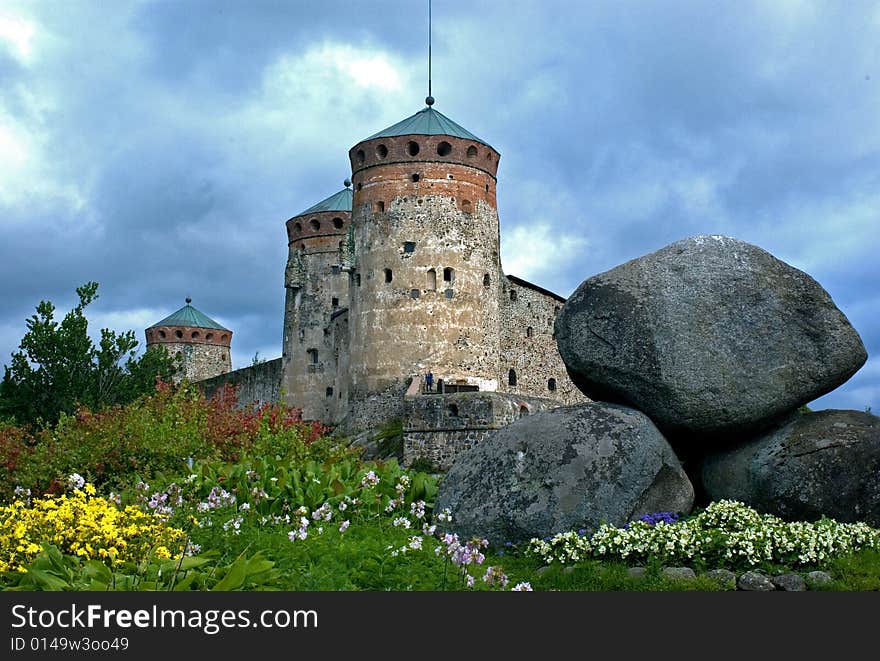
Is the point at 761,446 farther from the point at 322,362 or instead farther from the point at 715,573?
the point at 322,362

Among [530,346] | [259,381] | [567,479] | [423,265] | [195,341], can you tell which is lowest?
[567,479]

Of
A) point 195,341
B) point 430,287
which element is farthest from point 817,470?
point 195,341

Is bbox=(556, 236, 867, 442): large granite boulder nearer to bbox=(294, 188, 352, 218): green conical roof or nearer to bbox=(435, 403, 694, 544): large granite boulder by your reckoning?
bbox=(435, 403, 694, 544): large granite boulder

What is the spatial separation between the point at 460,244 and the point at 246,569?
2914 centimetres

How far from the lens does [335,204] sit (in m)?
46.8

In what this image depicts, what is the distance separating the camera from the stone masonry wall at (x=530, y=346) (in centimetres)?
3722

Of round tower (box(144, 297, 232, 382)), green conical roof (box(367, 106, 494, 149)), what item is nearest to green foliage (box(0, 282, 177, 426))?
green conical roof (box(367, 106, 494, 149))

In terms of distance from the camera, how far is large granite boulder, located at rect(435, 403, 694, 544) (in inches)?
359

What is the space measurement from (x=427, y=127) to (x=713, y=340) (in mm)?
27866

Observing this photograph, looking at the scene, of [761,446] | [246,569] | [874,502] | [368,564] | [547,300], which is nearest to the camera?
[246,569]

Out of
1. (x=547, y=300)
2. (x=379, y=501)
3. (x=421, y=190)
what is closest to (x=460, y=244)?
(x=421, y=190)

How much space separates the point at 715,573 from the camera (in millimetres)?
7969

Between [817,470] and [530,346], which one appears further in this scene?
[530,346]

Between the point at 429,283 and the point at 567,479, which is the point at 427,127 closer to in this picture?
the point at 429,283
